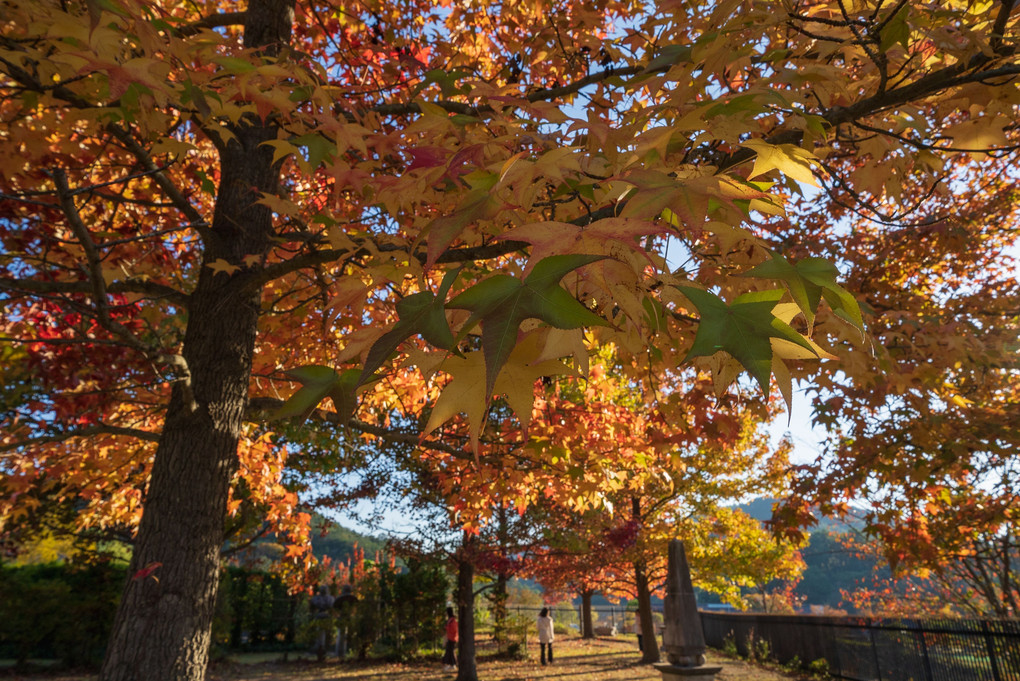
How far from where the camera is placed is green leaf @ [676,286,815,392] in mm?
981

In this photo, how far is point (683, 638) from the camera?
6312 mm

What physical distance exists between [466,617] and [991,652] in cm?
978

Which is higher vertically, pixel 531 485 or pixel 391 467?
pixel 391 467

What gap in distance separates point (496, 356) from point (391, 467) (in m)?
14.8

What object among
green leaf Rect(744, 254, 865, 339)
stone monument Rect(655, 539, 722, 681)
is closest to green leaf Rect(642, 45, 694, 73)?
green leaf Rect(744, 254, 865, 339)

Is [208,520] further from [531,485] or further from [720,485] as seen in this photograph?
[720,485]

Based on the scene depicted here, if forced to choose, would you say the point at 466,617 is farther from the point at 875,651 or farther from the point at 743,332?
the point at 743,332

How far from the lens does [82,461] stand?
20.1 ft

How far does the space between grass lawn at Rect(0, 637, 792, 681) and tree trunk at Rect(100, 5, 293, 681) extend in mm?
10889

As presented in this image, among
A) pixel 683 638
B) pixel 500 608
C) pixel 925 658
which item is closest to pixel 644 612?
pixel 500 608

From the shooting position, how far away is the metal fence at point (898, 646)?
8.52 metres

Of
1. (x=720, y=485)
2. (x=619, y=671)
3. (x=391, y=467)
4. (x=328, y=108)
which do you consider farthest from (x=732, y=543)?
(x=328, y=108)

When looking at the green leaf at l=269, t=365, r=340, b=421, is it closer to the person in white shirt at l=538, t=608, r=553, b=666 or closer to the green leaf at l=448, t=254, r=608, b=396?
the green leaf at l=448, t=254, r=608, b=396

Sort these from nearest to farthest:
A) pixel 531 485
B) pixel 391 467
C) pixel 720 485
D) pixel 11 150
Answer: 1. pixel 11 150
2. pixel 531 485
3. pixel 391 467
4. pixel 720 485
